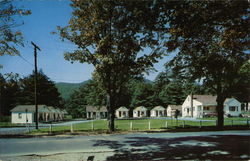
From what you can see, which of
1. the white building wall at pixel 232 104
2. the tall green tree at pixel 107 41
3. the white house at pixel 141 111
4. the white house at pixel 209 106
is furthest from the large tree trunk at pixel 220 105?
the white house at pixel 141 111

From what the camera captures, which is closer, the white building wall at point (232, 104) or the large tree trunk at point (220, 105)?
the large tree trunk at point (220, 105)

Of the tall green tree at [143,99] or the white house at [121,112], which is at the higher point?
the tall green tree at [143,99]

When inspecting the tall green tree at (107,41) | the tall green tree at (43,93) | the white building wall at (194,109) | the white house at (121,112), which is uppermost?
the tall green tree at (107,41)

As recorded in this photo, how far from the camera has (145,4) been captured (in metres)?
8.71

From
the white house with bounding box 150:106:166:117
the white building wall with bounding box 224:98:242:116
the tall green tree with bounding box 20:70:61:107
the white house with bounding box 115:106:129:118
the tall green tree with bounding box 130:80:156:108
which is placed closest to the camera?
the tall green tree with bounding box 20:70:61:107

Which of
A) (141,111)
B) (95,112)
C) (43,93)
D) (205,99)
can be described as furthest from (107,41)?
(141,111)

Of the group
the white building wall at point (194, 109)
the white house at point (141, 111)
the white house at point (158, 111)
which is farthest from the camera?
the white house at point (141, 111)

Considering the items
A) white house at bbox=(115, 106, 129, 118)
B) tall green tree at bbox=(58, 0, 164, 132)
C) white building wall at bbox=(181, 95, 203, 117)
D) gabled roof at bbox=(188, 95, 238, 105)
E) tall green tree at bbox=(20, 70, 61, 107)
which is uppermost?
tall green tree at bbox=(58, 0, 164, 132)

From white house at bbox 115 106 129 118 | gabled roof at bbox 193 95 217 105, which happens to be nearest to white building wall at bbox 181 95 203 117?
gabled roof at bbox 193 95 217 105

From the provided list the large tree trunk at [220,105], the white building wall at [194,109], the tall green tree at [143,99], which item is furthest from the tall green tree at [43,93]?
the large tree trunk at [220,105]

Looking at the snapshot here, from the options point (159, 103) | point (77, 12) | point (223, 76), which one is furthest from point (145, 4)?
point (159, 103)

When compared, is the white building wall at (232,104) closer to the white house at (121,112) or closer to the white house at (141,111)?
the white house at (141,111)

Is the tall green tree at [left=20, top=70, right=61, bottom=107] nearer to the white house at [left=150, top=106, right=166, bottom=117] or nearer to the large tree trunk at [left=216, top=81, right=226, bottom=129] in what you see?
the white house at [left=150, top=106, right=166, bottom=117]

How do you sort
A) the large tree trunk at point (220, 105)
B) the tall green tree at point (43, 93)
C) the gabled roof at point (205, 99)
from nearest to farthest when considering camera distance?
1. the large tree trunk at point (220, 105)
2. the tall green tree at point (43, 93)
3. the gabled roof at point (205, 99)
